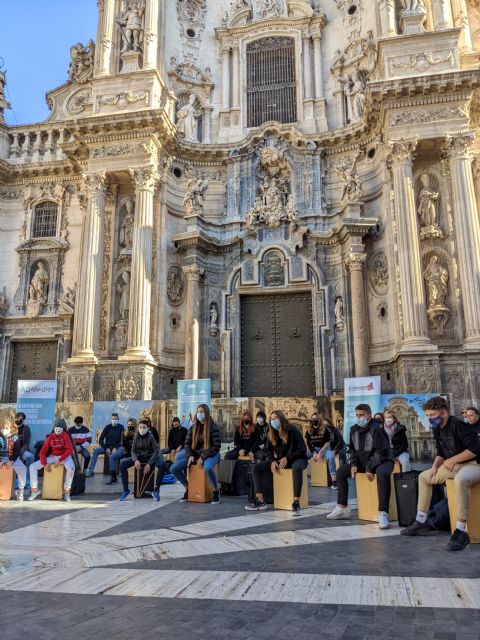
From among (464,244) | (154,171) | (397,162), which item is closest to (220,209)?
(154,171)

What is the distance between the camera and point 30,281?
2369 centimetres

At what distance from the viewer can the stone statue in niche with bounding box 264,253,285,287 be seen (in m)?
21.9

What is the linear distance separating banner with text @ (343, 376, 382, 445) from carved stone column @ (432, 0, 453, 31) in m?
14.4

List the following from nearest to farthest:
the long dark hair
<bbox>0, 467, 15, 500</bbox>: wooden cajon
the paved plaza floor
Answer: the paved plaza floor < the long dark hair < <bbox>0, 467, 15, 500</bbox>: wooden cajon

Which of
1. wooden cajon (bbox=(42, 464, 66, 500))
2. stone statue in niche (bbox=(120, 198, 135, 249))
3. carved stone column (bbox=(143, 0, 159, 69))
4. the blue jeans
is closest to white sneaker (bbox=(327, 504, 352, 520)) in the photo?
the blue jeans

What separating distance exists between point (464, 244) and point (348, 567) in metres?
15.5

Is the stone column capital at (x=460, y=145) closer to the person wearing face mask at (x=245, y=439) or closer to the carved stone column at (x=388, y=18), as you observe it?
the carved stone column at (x=388, y=18)

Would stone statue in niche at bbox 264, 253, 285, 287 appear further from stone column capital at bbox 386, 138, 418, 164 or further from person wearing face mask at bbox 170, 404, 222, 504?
person wearing face mask at bbox 170, 404, 222, 504

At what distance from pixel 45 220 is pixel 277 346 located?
12.2 metres

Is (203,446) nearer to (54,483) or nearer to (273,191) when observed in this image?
(54,483)

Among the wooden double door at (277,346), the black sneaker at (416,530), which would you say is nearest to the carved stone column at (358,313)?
the wooden double door at (277,346)

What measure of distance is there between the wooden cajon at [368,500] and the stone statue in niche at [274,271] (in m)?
14.5

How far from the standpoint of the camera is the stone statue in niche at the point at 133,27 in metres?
23.2

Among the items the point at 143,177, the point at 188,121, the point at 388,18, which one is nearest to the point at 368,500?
the point at 143,177
